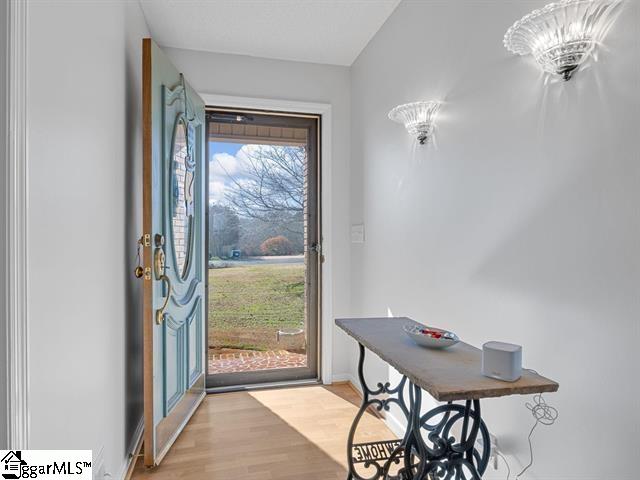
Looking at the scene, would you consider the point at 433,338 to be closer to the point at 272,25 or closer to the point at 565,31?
the point at 565,31

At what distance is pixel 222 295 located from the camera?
3.20m

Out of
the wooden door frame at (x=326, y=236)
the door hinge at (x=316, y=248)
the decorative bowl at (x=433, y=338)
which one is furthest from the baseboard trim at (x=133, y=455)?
the door hinge at (x=316, y=248)

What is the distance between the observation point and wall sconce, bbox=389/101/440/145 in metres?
2.01

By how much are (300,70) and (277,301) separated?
1905 mm

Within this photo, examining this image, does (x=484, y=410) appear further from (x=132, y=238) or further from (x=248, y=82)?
(x=248, y=82)

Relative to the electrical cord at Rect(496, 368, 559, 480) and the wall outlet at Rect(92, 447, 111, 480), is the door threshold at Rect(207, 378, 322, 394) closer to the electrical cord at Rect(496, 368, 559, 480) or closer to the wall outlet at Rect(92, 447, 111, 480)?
the wall outlet at Rect(92, 447, 111, 480)

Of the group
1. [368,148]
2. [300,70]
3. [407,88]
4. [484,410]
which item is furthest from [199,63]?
[484,410]

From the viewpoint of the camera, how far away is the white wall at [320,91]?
3.04m

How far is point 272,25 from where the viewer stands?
104 inches

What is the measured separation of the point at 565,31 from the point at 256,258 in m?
2.54

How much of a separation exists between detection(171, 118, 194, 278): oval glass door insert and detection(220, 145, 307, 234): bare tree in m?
0.53

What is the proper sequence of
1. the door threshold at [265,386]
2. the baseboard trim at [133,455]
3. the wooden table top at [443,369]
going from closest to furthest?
the wooden table top at [443,369]
the baseboard trim at [133,455]
the door threshold at [265,386]

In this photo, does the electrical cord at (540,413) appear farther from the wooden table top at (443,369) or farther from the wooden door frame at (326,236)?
the wooden door frame at (326,236)

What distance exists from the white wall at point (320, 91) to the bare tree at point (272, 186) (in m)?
0.32
